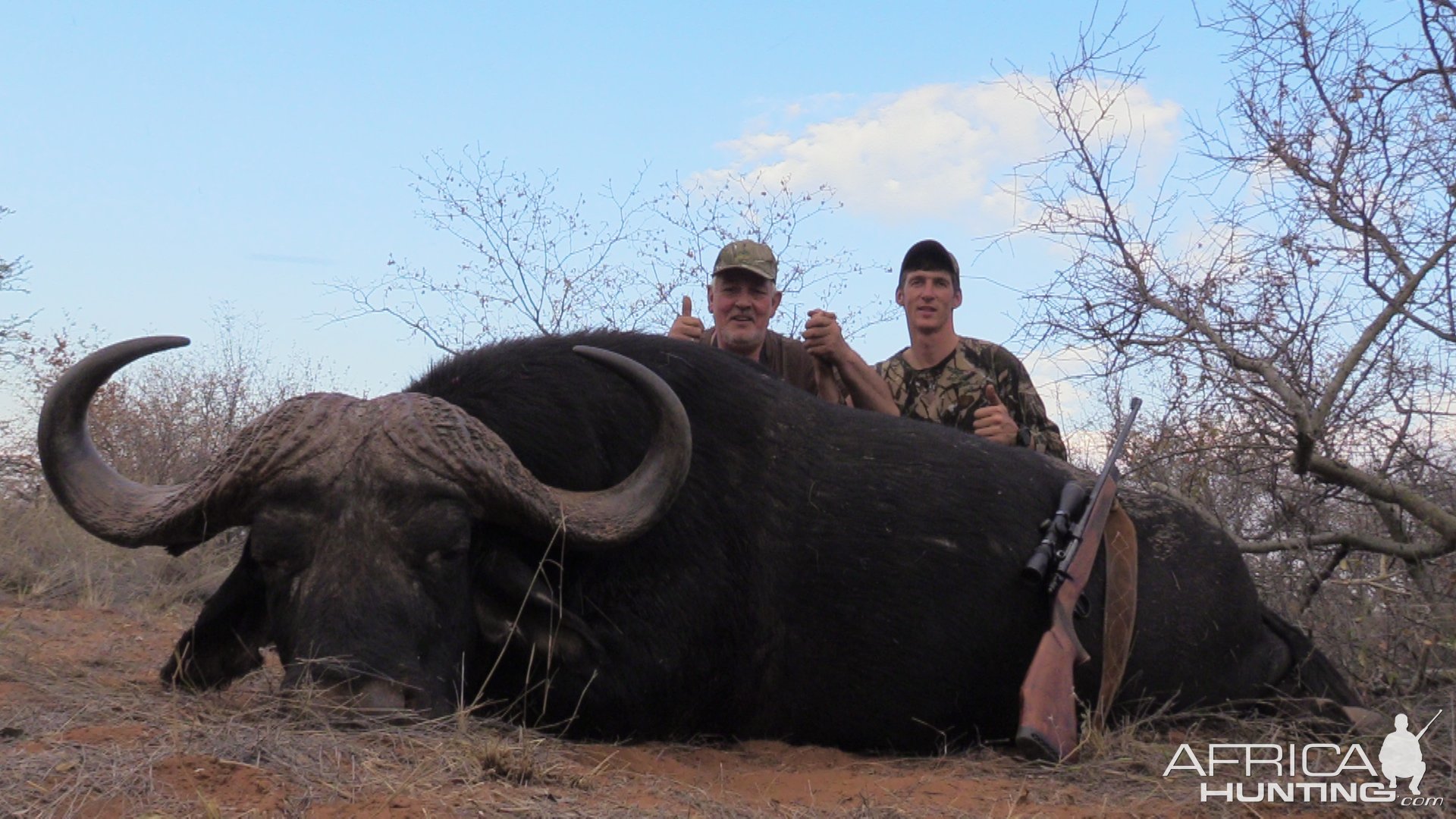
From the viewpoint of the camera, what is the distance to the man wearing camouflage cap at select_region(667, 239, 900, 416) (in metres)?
6.98

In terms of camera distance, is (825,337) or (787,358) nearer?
(825,337)

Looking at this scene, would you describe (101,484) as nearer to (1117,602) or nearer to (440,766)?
(440,766)

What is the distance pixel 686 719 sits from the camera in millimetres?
4754

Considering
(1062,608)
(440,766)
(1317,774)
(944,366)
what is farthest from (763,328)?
(440,766)

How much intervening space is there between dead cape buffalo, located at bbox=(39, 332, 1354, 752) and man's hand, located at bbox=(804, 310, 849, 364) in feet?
4.44

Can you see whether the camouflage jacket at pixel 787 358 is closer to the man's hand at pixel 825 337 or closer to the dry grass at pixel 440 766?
the man's hand at pixel 825 337

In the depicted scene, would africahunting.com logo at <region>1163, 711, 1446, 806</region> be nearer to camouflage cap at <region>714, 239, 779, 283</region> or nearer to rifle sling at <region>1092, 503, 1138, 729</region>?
rifle sling at <region>1092, 503, 1138, 729</region>

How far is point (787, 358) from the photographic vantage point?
757cm

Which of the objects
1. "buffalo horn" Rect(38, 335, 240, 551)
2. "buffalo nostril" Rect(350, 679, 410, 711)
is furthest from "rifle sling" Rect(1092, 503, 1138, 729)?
"buffalo horn" Rect(38, 335, 240, 551)

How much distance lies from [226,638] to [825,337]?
3.50m

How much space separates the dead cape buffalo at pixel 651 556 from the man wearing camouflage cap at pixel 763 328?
4.54 ft

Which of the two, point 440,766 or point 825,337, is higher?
point 825,337

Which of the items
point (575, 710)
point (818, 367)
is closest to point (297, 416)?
point (575, 710)

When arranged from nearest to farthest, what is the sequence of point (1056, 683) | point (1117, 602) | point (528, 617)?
point (528, 617)
point (1056, 683)
point (1117, 602)
